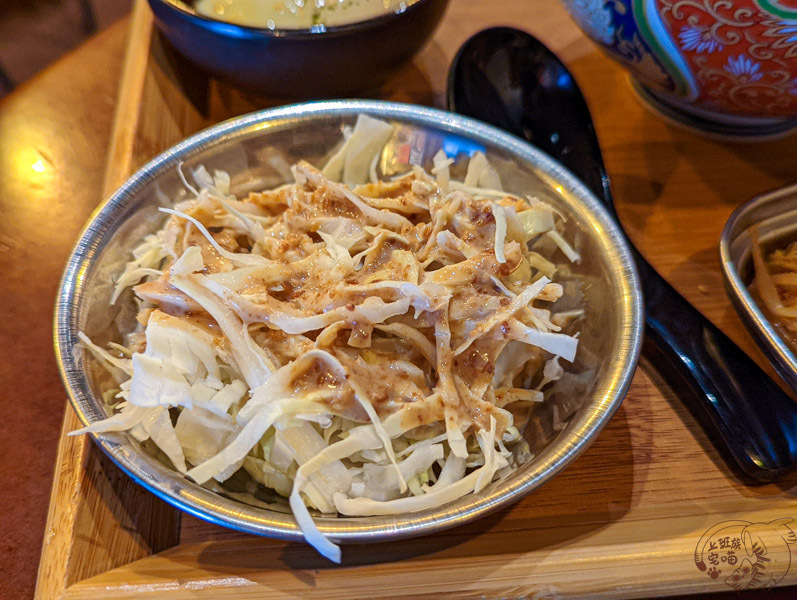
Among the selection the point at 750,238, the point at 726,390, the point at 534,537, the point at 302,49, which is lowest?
the point at 534,537

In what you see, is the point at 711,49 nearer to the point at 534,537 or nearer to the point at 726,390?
the point at 726,390

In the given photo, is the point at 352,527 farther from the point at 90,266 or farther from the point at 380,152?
the point at 380,152

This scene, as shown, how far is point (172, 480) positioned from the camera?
0.76 meters

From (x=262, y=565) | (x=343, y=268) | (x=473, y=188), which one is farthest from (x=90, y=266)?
(x=473, y=188)

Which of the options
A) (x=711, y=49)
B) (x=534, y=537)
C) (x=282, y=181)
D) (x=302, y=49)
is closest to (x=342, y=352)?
(x=534, y=537)

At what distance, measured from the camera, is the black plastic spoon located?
0.93 metres

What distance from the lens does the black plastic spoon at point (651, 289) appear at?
0.93 m

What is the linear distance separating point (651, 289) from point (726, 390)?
215 millimetres

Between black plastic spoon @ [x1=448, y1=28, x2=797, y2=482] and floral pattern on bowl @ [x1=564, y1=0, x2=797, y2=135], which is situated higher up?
floral pattern on bowl @ [x1=564, y1=0, x2=797, y2=135]

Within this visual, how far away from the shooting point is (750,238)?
43.7 inches

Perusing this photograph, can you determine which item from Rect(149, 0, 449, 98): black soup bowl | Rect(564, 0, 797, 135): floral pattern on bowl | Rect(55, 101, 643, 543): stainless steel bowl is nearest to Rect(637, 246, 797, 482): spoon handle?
Rect(55, 101, 643, 543): stainless steel bowl

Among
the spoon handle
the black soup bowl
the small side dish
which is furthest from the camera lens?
the black soup bowl

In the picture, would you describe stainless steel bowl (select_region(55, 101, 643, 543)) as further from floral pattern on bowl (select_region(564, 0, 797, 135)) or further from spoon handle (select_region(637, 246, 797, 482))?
floral pattern on bowl (select_region(564, 0, 797, 135))

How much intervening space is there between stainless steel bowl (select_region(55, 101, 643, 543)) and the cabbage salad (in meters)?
0.03
